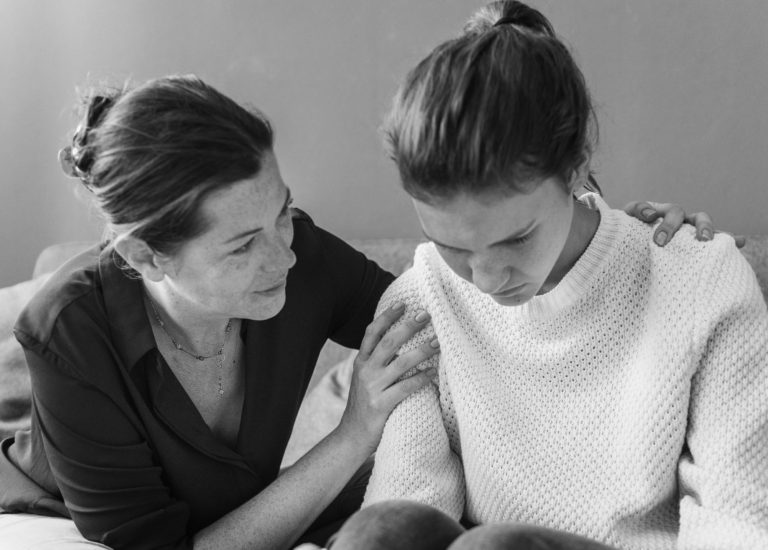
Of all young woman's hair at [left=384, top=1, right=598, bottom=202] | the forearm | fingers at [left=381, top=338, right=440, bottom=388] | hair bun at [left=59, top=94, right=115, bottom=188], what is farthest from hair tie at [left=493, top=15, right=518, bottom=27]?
the forearm

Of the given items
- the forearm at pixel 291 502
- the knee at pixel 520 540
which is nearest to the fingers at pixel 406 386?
the forearm at pixel 291 502

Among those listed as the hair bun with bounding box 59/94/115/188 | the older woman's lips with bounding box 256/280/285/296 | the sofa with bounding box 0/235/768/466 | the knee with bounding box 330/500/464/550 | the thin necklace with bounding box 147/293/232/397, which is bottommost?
the sofa with bounding box 0/235/768/466

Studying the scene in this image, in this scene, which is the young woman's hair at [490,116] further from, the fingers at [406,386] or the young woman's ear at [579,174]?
the fingers at [406,386]

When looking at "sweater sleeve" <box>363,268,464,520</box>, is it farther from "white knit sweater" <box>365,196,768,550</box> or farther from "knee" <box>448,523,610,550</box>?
"knee" <box>448,523,610,550</box>

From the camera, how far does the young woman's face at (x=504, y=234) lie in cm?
108

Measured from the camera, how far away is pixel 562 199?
3.72 ft

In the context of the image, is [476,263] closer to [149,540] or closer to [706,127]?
[149,540]

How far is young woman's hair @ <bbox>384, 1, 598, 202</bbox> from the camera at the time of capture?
1.04 metres

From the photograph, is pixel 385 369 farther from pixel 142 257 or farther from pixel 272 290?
pixel 142 257

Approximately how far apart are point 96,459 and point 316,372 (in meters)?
0.85

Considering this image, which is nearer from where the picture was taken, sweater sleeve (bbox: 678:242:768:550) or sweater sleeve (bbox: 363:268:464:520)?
sweater sleeve (bbox: 678:242:768:550)

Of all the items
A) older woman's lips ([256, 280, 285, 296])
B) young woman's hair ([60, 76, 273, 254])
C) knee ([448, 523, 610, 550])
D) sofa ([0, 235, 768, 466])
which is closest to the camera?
knee ([448, 523, 610, 550])

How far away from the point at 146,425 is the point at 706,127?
1.35 meters

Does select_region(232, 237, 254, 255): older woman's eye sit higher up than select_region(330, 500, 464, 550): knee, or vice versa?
select_region(232, 237, 254, 255): older woman's eye
